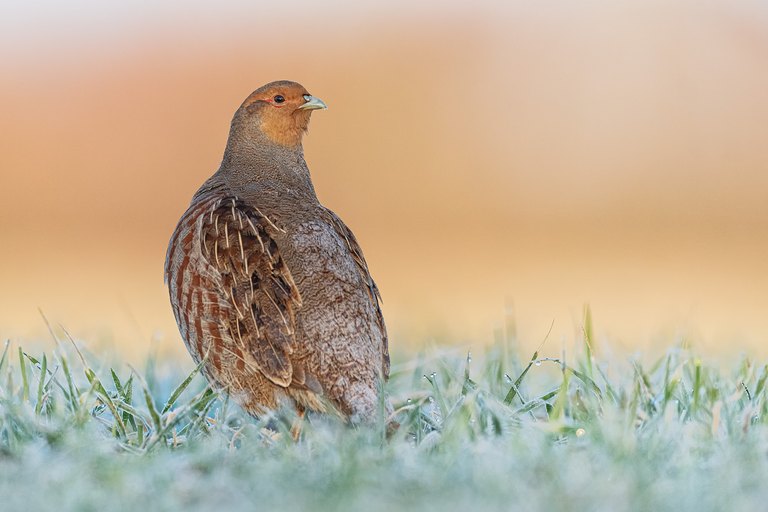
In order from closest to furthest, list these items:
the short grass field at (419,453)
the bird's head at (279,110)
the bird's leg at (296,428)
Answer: the short grass field at (419,453) < the bird's leg at (296,428) < the bird's head at (279,110)

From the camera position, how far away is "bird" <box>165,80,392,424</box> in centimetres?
342

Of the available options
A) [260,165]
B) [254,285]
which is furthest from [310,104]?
[254,285]

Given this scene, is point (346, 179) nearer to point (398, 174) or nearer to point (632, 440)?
point (398, 174)

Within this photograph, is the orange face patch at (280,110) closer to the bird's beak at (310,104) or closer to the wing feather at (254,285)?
the bird's beak at (310,104)

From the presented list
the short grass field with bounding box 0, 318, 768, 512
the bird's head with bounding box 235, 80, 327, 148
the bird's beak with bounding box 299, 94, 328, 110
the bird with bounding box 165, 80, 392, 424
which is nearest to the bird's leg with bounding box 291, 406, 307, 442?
the short grass field with bounding box 0, 318, 768, 512

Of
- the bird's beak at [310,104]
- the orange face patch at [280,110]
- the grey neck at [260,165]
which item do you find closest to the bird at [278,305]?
the grey neck at [260,165]

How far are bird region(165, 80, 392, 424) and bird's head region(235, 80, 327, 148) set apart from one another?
0.45m

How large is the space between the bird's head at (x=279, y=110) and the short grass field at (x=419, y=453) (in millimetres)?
1269

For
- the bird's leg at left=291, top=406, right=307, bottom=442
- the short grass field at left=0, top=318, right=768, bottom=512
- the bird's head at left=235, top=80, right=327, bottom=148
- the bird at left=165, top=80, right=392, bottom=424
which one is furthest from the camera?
the bird's head at left=235, top=80, right=327, bottom=148

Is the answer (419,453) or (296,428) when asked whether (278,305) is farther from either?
(419,453)

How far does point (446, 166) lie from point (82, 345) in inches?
515

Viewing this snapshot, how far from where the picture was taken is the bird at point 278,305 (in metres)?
3.42

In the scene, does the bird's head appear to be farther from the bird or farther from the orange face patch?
the bird

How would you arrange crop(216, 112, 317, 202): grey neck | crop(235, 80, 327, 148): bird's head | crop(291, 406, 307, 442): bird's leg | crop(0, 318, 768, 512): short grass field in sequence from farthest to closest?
crop(235, 80, 327, 148): bird's head → crop(216, 112, 317, 202): grey neck → crop(291, 406, 307, 442): bird's leg → crop(0, 318, 768, 512): short grass field
